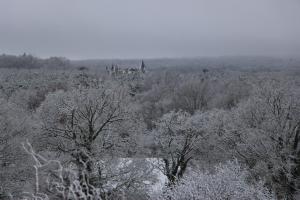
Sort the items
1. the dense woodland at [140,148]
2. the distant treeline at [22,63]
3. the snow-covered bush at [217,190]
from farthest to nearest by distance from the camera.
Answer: the distant treeline at [22,63] < the dense woodland at [140,148] < the snow-covered bush at [217,190]

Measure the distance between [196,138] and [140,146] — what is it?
7.02 metres

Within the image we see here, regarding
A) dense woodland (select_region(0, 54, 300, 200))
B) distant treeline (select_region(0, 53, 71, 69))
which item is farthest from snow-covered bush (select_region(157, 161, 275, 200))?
distant treeline (select_region(0, 53, 71, 69))

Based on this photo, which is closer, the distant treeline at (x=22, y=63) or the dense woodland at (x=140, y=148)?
the dense woodland at (x=140, y=148)

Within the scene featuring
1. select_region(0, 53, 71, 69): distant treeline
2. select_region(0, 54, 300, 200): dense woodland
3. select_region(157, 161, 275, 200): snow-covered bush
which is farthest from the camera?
select_region(0, 53, 71, 69): distant treeline

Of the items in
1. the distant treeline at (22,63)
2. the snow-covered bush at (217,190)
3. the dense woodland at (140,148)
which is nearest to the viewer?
the snow-covered bush at (217,190)

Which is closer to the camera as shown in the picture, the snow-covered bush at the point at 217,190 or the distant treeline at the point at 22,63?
the snow-covered bush at the point at 217,190

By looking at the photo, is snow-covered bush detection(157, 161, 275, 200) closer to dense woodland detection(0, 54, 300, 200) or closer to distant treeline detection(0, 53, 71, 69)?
dense woodland detection(0, 54, 300, 200)

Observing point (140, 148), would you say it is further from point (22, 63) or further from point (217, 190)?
point (22, 63)

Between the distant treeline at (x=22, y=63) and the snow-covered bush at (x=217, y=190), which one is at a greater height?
the distant treeline at (x=22, y=63)

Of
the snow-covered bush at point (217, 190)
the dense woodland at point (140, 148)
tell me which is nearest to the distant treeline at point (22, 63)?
the dense woodland at point (140, 148)

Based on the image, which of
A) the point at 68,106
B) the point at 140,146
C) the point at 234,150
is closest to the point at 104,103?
the point at 68,106

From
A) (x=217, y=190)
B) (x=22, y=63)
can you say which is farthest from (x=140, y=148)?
(x=22, y=63)

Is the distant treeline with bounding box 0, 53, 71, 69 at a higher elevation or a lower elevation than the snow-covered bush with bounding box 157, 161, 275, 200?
higher

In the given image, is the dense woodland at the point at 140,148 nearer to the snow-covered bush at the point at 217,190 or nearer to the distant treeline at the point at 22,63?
the snow-covered bush at the point at 217,190
